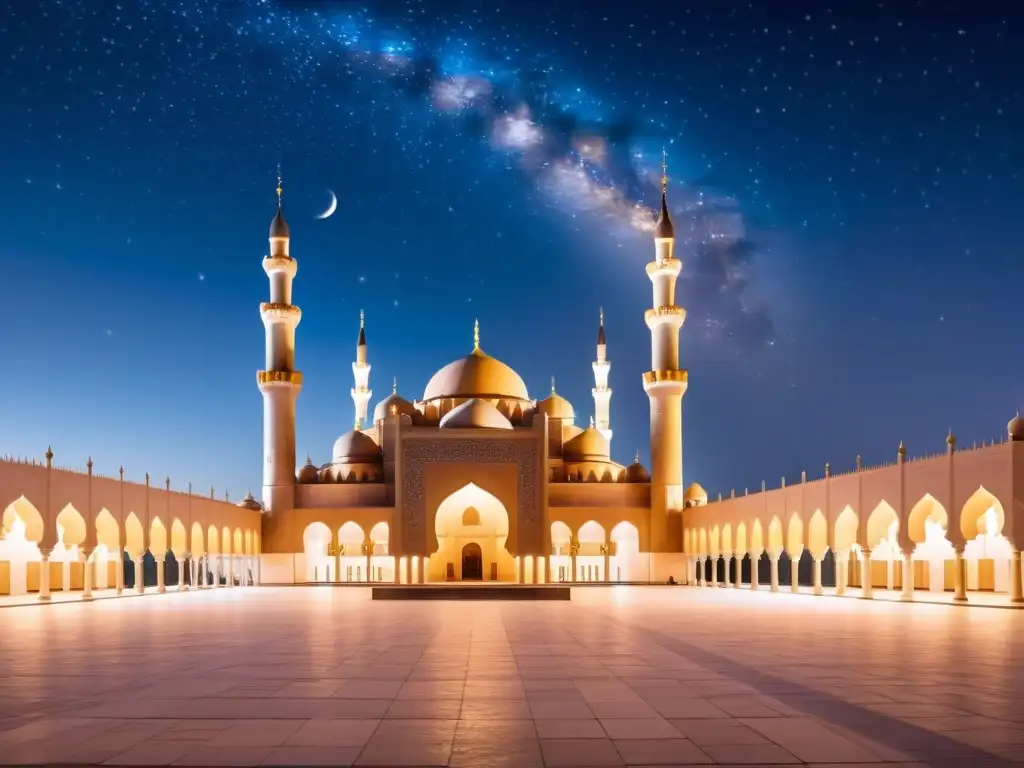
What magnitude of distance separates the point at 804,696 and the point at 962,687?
36.4 inches

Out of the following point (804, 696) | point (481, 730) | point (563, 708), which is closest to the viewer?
point (481, 730)

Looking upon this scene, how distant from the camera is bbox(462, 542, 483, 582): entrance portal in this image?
106ft

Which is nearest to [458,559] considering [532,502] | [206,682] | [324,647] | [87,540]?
[532,502]

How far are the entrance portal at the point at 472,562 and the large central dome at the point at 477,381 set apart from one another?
4.80 m

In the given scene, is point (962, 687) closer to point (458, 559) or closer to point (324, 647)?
point (324, 647)

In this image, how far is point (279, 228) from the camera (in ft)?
103

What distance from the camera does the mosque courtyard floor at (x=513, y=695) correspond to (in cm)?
402

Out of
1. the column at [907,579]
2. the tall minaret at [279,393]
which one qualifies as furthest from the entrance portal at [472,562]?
the column at [907,579]

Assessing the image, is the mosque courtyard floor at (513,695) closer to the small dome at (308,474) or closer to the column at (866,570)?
the column at (866,570)

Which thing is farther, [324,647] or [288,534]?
[288,534]

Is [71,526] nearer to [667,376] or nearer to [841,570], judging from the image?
[841,570]

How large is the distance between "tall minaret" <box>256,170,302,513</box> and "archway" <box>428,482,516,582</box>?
4517mm

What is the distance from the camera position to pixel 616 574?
3222cm

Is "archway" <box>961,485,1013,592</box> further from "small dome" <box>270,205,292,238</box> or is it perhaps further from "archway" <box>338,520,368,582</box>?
"small dome" <box>270,205,292,238</box>
